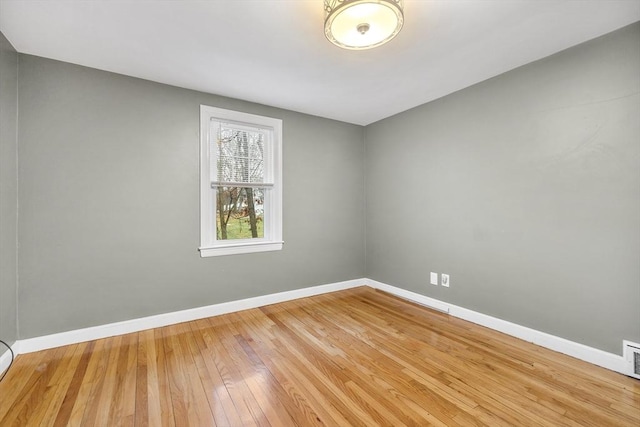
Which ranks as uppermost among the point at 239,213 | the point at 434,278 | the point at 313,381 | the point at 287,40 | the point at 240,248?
the point at 287,40

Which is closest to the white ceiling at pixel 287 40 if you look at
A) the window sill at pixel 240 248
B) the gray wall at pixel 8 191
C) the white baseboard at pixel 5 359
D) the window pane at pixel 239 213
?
the gray wall at pixel 8 191

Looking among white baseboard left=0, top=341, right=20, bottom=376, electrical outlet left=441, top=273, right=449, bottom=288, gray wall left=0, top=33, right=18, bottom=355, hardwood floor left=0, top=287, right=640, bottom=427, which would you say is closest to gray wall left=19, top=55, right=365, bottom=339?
gray wall left=0, top=33, right=18, bottom=355

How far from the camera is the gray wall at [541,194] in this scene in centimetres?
192

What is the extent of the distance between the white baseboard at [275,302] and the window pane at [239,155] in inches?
55.5

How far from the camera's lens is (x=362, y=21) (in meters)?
1.55

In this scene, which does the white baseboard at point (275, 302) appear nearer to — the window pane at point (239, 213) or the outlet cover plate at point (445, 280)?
the outlet cover plate at point (445, 280)

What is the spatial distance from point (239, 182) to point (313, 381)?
7.03 feet

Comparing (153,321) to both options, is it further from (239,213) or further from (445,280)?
(445,280)

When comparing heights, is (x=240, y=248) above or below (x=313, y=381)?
above

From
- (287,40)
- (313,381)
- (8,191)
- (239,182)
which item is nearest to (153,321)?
(8,191)

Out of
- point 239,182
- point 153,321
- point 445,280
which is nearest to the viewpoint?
point 153,321

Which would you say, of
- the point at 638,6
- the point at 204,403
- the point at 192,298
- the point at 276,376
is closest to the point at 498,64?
the point at 638,6

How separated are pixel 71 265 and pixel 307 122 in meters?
2.82

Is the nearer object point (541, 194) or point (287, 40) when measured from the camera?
point (287, 40)
